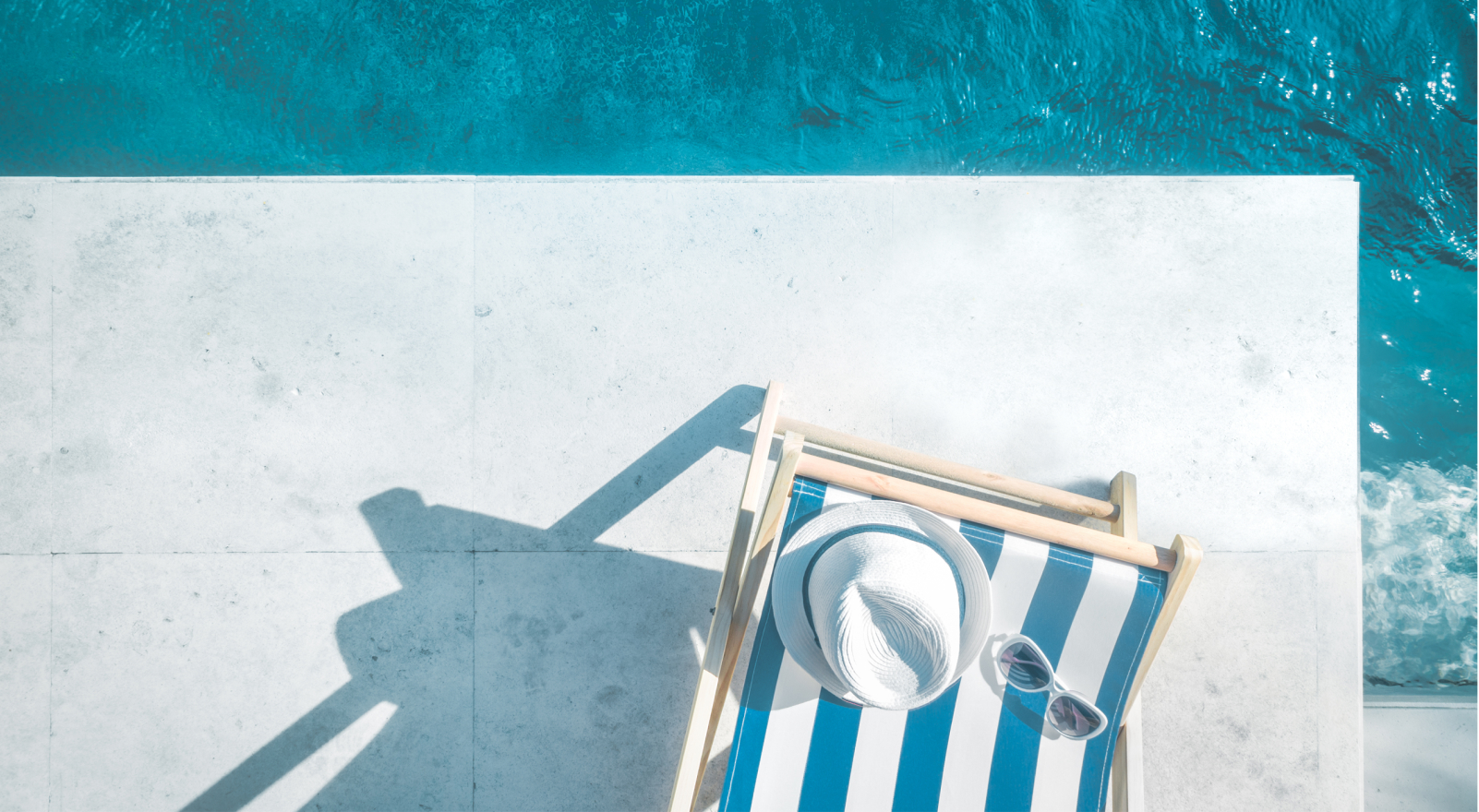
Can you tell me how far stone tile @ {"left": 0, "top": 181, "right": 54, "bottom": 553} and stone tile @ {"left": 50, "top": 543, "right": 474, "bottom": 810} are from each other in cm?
19

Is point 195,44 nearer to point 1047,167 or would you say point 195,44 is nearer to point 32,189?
point 32,189

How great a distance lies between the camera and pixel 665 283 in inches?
83.0

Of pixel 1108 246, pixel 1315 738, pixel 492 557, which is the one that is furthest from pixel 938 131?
pixel 1315 738

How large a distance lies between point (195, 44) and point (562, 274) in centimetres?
179

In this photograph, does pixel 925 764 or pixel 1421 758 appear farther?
pixel 1421 758

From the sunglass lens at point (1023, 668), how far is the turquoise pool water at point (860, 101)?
5.63ft

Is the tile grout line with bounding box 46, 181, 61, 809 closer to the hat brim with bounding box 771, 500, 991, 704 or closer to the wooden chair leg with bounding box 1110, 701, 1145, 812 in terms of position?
the hat brim with bounding box 771, 500, 991, 704

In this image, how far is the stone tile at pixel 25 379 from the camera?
82.2 inches

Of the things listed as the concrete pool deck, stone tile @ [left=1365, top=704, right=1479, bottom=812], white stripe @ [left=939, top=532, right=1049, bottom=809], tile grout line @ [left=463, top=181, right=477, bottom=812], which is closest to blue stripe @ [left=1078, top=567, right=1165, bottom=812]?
white stripe @ [left=939, top=532, right=1049, bottom=809]

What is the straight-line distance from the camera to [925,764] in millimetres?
1666

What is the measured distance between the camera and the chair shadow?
2.10 m

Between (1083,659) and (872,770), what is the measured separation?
0.58 m

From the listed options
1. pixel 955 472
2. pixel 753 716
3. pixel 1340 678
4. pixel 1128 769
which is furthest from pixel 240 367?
pixel 1340 678

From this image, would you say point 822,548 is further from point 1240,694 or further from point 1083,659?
point 1240,694
